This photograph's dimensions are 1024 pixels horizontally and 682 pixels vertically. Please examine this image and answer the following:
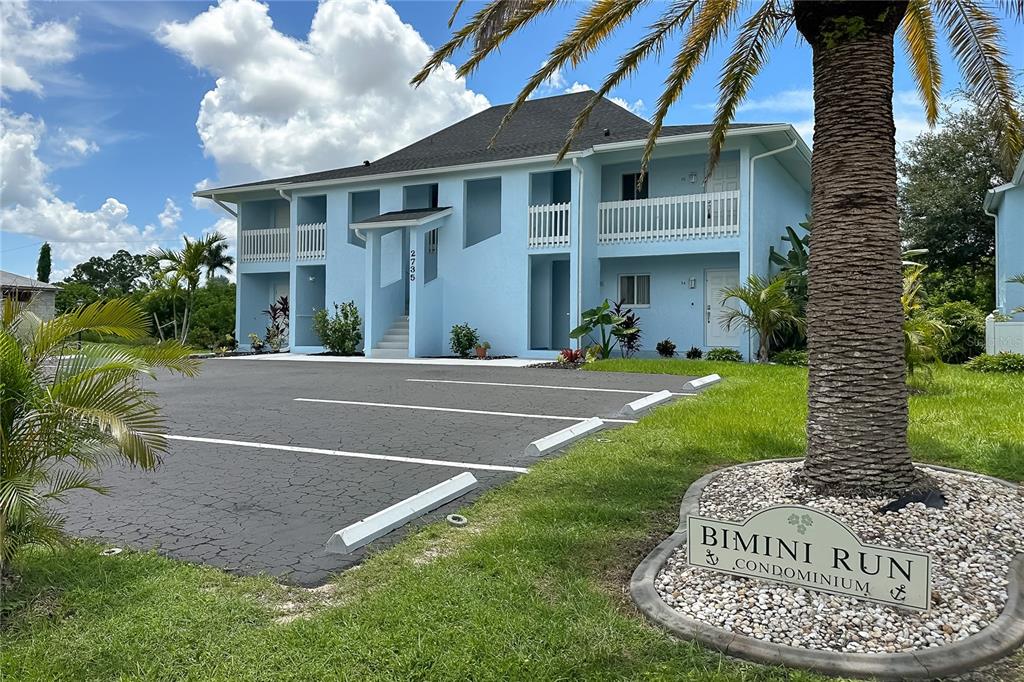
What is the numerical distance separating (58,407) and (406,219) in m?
15.5

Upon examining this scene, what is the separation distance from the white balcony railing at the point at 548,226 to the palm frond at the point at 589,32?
10.8m

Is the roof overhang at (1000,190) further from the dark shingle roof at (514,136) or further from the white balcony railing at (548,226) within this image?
the white balcony railing at (548,226)

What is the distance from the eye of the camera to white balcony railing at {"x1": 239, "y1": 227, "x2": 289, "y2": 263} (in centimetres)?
2325

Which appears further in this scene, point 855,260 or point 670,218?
point 670,218

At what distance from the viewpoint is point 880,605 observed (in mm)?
3357

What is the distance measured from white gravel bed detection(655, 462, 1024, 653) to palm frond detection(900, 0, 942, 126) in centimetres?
533

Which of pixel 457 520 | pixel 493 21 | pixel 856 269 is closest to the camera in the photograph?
pixel 856 269

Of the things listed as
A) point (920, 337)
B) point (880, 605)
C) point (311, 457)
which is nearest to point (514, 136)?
point (920, 337)

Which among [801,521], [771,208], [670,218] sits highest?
[771,208]

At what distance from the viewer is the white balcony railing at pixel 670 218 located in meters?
16.9

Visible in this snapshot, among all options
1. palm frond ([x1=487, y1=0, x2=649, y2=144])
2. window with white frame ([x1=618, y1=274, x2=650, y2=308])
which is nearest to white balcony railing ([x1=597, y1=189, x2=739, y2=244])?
window with white frame ([x1=618, y1=274, x2=650, y2=308])

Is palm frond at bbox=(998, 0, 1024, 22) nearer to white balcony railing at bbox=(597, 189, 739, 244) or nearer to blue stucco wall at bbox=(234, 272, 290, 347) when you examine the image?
white balcony railing at bbox=(597, 189, 739, 244)

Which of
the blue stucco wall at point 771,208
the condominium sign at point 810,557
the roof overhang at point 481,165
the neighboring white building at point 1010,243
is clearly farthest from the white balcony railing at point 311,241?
the condominium sign at point 810,557

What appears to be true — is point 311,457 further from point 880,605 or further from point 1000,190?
point 1000,190
